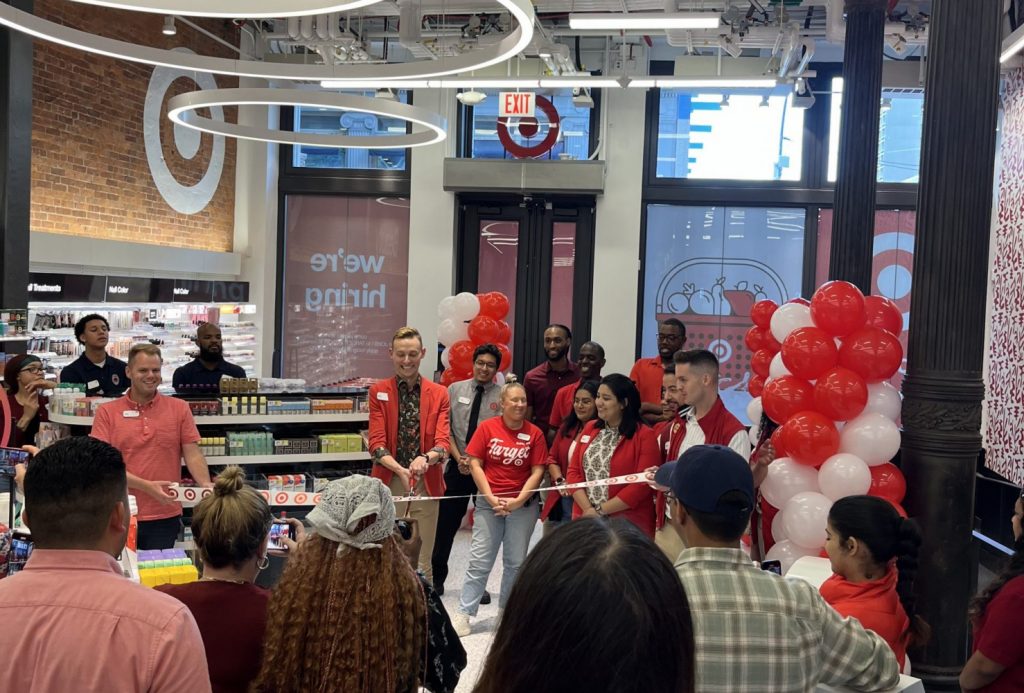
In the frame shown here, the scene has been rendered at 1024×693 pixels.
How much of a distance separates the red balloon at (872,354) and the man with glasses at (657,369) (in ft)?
8.23

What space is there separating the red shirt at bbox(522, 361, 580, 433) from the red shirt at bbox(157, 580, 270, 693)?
5.34 meters

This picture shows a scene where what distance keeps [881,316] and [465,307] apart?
168 inches

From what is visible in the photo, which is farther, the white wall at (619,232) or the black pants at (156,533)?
the white wall at (619,232)

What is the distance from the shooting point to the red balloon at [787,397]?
16.2 ft

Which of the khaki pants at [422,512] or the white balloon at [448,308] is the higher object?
the white balloon at [448,308]

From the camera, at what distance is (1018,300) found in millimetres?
8406

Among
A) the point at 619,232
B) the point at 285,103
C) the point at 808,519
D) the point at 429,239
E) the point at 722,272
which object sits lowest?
the point at 808,519

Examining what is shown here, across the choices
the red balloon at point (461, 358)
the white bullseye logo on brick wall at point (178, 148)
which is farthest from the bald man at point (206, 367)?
the white bullseye logo on brick wall at point (178, 148)

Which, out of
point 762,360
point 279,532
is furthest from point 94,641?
point 762,360

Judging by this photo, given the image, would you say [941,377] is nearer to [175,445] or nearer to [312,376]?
[175,445]

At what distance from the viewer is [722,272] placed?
11.5 meters

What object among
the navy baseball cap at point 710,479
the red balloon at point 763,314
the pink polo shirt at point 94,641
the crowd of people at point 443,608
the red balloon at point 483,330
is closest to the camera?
the crowd of people at point 443,608

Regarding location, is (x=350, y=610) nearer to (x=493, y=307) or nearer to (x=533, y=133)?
(x=493, y=307)

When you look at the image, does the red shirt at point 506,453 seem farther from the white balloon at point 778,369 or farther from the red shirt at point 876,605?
the red shirt at point 876,605
